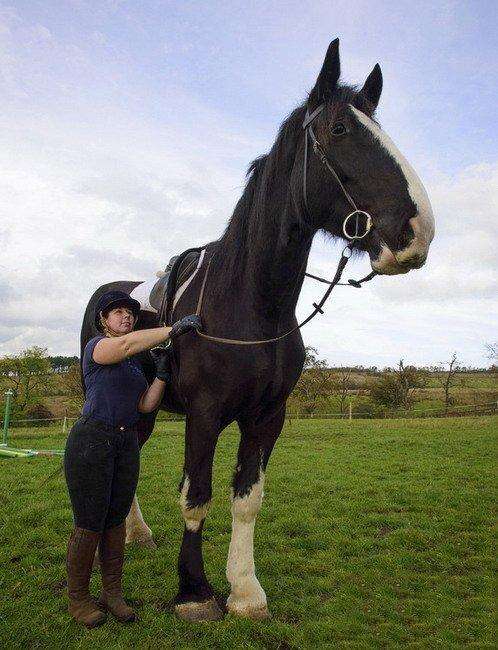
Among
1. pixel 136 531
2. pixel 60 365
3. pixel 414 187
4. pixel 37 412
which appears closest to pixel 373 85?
pixel 414 187

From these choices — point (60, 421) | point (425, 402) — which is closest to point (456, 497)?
point (60, 421)

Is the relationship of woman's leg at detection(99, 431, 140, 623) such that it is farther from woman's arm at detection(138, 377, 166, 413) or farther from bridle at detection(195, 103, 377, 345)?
bridle at detection(195, 103, 377, 345)

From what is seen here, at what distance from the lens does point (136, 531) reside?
17.2 feet

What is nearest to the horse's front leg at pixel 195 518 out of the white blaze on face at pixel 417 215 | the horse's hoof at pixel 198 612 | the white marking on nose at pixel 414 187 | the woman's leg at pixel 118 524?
the horse's hoof at pixel 198 612

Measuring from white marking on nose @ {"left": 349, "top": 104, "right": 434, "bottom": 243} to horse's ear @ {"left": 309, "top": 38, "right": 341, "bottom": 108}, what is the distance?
38 centimetres

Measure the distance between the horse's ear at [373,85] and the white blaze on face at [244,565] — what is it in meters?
2.95

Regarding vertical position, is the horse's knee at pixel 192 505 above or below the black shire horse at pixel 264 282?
below

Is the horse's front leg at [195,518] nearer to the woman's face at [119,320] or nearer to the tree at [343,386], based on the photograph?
the woman's face at [119,320]

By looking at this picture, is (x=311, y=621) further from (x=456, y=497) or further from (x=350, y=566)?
(x=456, y=497)

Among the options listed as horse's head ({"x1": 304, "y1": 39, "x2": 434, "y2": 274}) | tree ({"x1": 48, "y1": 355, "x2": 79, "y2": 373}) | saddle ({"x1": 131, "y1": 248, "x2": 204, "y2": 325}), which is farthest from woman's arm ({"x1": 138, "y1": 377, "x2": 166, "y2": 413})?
tree ({"x1": 48, "y1": 355, "x2": 79, "y2": 373})

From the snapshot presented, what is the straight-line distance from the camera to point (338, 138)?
9.60 ft

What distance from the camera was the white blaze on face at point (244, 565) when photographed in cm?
353

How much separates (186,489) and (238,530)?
673mm

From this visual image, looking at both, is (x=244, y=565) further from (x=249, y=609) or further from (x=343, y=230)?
(x=343, y=230)
